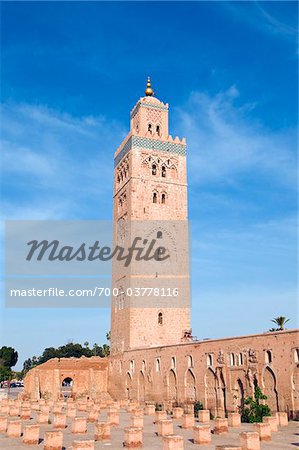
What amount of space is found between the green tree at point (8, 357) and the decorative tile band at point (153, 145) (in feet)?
136

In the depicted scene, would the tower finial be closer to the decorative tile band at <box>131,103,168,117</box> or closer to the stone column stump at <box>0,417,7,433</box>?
the decorative tile band at <box>131,103,168,117</box>

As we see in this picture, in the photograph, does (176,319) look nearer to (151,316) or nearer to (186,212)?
(151,316)

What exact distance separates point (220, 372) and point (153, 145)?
19.2 m

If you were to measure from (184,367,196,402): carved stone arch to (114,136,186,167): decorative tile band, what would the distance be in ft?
56.9

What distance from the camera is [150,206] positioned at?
1331 inches

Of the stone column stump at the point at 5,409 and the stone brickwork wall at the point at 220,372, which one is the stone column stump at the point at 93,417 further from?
the stone column stump at the point at 5,409

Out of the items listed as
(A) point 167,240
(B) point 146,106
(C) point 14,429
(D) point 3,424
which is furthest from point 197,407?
(B) point 146,106

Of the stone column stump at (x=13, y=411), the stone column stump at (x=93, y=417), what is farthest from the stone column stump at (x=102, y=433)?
the stone column stump at (x=13, y=411)

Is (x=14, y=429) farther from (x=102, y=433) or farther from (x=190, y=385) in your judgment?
Result: (x=190, y=385)

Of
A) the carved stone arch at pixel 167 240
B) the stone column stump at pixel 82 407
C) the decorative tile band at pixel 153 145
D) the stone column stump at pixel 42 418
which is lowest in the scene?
the stone column stump at pixel 82 407

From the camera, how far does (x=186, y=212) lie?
3466cm

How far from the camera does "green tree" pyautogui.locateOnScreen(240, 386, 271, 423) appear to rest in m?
17.4

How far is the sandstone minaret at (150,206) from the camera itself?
31422 mm

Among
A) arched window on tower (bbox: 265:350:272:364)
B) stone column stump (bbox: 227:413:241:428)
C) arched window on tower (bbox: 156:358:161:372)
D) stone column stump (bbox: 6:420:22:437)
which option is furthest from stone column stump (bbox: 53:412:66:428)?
arched window on tower (bbox: 156:358:161:372)
